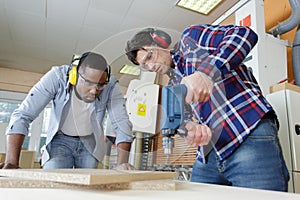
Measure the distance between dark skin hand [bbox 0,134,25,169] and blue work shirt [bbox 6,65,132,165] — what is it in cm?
2

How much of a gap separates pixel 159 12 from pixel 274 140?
2737 millimetres

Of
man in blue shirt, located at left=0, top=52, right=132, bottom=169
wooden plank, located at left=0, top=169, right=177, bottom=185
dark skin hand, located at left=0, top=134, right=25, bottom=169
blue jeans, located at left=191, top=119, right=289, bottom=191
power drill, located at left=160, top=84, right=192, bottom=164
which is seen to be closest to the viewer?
wooden plank, located at left=0, top=169, right=177, bottom=185

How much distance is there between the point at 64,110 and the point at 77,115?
0.33 metres

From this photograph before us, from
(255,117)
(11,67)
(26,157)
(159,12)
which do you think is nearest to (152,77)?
(255,117)

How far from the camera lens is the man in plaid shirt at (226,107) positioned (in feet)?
2.46

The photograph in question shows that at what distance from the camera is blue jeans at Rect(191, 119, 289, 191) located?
748 millimetres

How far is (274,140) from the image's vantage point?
0.79 meters

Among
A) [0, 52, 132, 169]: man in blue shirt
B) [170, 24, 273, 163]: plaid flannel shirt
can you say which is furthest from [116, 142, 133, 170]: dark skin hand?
[170, 24, 273, 163]: plaid flannel shirt

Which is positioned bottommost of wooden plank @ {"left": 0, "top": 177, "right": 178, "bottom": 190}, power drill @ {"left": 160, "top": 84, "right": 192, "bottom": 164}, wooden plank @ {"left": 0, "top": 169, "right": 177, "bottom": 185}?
wooden plank @ {"left": 0, "top": 177, "right": 178, "bottom": 190}

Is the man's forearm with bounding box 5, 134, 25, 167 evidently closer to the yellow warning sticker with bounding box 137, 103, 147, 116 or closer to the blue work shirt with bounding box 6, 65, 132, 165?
the blue work shirt with bounding box 6, 65, 132, 165

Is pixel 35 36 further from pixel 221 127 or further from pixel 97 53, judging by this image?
pixel 221 127

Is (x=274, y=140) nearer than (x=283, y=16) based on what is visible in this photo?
Yes

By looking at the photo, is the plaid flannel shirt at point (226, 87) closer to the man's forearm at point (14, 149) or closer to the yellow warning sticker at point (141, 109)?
the yellow warning sticker at point (141, 109)

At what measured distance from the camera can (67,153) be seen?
1.35 meters
